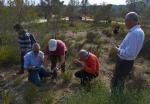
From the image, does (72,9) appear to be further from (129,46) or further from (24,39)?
(129,46)

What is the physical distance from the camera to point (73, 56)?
13195mm

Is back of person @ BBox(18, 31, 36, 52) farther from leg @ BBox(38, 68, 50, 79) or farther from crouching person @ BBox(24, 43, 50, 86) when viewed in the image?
leg @ BBox(38, 68, 50, 79)

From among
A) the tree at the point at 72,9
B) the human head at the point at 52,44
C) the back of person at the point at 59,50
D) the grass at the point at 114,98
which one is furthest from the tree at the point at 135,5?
the grass at the point at 114,98

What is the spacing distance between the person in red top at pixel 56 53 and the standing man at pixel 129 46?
310cm

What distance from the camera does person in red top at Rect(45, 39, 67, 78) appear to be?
399 inches

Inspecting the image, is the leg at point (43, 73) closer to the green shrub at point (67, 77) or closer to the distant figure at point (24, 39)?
the green shrub at point (67, 77)

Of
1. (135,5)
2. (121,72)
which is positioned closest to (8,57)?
(121,72)

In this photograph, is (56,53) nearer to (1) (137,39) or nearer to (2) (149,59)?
(1) (137,39)

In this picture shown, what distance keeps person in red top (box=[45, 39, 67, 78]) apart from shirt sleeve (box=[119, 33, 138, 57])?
3317mm

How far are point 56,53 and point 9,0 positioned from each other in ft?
26.1

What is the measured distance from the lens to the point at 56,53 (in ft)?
34.2

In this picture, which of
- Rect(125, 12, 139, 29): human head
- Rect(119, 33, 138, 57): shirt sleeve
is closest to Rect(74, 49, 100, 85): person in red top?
Rect(119, 33, 138, 57): shirt sleeve

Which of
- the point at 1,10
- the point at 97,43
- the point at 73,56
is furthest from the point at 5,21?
the point at 73,56

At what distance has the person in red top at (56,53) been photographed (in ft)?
33.2
